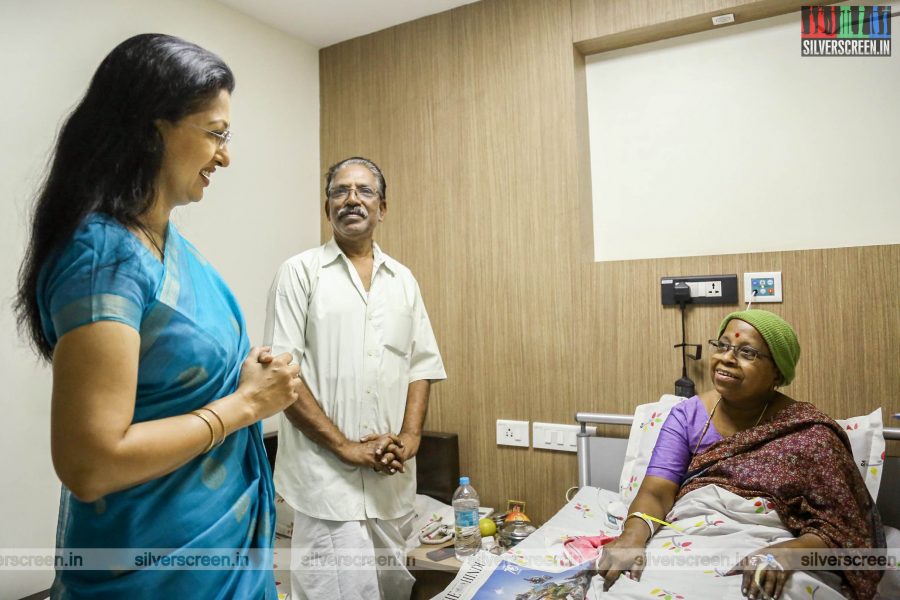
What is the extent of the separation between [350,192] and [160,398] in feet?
3.81

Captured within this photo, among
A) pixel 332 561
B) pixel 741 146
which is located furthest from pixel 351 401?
pixel 741 146

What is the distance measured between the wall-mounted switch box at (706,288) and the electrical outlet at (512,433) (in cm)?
75

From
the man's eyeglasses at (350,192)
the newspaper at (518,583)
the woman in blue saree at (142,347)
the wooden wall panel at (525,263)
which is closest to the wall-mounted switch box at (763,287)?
the wooden wall panel at (525,263)

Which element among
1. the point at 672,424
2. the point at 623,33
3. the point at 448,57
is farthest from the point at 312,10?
the point at 672,424

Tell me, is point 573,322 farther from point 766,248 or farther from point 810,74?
point 810,74

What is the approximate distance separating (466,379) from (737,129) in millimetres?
1437

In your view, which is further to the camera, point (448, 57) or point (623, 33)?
point (448, 57)

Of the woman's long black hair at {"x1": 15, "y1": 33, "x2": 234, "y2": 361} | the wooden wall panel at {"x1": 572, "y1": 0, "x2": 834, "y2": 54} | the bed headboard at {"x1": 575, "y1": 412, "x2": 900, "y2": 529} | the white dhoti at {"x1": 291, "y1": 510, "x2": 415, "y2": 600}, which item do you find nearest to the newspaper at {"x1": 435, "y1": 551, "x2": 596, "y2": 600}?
the white dhoti at {"x1": 291, "y1": 510, "x2": 415, "y2": 600}

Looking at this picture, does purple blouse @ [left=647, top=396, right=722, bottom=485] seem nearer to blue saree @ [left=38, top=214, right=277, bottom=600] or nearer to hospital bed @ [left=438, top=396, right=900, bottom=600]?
hospital bed @ [left=438, top=396, right=900, bottom=600]

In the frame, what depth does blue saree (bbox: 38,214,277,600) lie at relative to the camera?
2.61 ft

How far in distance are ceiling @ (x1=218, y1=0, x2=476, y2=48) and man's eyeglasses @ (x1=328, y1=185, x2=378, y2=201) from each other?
1100 mm

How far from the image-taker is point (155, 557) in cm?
87

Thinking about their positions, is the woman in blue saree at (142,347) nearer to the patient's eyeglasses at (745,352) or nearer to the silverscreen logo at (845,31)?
the patient's eyeglasses at (745,352)

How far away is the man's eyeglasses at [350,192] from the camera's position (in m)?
1.92
